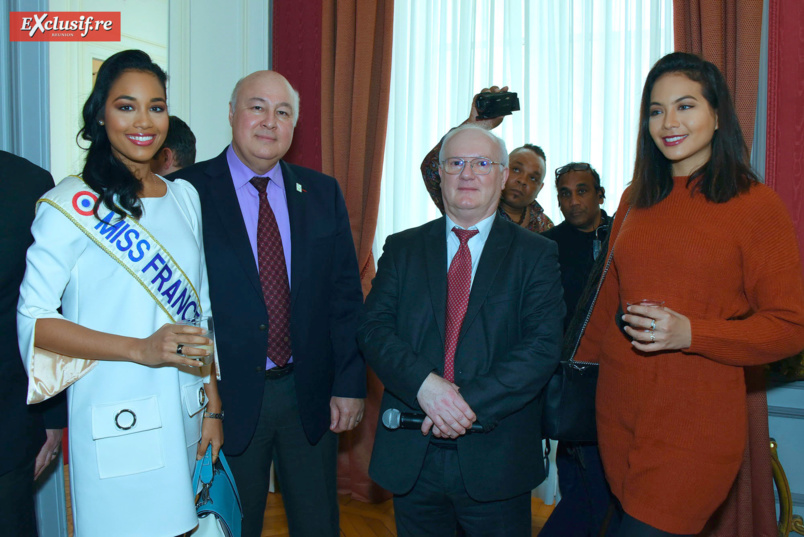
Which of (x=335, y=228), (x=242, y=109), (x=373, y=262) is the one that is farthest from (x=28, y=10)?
(x=373, y=262)

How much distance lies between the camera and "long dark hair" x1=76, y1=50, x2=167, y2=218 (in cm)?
140

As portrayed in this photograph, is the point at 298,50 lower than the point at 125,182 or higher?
higher

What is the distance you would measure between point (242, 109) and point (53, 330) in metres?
0.97

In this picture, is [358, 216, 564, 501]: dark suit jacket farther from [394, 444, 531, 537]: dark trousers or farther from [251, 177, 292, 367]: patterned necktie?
[251, 177, 292, 367]: patterned necktie

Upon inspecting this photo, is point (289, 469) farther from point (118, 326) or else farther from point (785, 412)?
point (785, 412)

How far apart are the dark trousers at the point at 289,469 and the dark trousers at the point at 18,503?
0.52m

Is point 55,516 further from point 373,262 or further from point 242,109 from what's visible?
point 373,262

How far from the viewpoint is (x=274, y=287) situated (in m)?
1.88

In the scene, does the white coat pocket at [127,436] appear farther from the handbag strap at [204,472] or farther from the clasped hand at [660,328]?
the clasped hand at [660,328]

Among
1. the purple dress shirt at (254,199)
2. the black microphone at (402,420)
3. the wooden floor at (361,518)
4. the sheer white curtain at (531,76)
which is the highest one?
the sheer white curtain at (531,76)

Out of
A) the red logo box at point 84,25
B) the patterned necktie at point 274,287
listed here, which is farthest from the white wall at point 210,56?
the patterned necktie at point 274,287

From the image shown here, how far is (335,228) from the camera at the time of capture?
2.06 meters

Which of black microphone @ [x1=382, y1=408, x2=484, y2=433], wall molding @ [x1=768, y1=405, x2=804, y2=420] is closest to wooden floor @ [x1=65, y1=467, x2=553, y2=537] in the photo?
wall molding @ [x1=768, y1=405, x2=804, y2=420]

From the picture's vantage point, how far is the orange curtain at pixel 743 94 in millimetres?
2539
